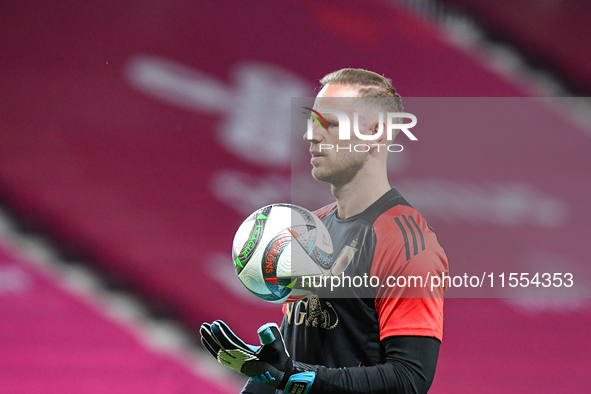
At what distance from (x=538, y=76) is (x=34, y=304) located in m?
2.84

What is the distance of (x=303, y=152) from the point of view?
1967mm

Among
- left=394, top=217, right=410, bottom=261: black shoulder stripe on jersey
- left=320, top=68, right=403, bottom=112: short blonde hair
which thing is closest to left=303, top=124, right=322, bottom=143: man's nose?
left=320, top=68, right=403, bottom=112: short blonde hair

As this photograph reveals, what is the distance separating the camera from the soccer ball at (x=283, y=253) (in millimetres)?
1243

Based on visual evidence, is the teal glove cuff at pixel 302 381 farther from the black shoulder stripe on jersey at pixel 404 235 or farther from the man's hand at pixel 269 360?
the black shoulder stripe on jersey at pixel 404 235

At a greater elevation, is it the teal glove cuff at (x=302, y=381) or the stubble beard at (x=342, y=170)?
the stubble beard at (x=342, y=170)

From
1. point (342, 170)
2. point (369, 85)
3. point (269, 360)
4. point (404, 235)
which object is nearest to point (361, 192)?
point (342, 170)

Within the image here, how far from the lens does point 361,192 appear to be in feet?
4.45

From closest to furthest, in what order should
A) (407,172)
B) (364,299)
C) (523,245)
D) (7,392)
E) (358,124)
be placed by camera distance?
(364,299) → (358,124) → (407,172) → (523,245) → (7,392)

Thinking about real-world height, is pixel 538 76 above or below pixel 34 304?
above

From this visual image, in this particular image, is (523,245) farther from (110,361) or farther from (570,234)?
(110,361)

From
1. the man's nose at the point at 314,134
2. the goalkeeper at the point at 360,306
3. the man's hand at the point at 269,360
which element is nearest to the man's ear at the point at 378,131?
the goalkeeper at the point at 360,306

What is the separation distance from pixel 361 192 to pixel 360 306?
12.6 inches

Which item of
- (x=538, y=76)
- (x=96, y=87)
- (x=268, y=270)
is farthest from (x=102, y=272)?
(x=538, y=76)

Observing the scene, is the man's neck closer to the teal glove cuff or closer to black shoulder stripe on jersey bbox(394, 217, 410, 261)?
black shoulder stripe on jersey bbox(394, 217, 410, 261)
